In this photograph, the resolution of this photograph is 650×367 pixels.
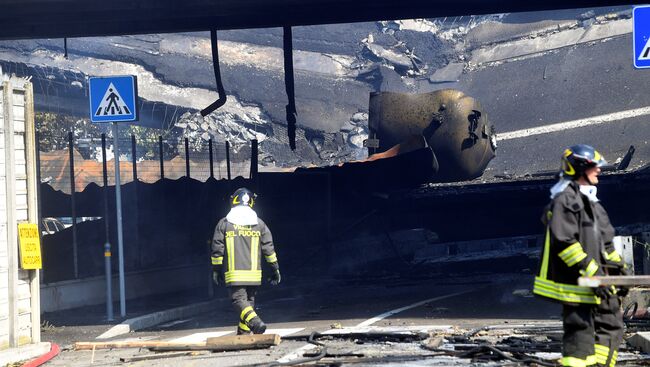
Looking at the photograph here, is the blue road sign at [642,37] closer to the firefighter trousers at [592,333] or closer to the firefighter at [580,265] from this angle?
the firefighter at [580,265]

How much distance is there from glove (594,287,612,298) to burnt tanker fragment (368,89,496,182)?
725 inches

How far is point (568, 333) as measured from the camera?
6824 millimetres

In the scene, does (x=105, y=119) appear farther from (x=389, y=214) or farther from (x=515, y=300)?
(x=389, y=214)

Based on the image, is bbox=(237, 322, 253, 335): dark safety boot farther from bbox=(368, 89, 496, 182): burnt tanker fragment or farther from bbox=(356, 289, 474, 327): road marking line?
bbox=(368, 89, 496, 182): burnt tanker fragment

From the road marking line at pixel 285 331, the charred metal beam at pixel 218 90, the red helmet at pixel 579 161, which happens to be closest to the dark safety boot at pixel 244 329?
the road marking line at pixel 285 331

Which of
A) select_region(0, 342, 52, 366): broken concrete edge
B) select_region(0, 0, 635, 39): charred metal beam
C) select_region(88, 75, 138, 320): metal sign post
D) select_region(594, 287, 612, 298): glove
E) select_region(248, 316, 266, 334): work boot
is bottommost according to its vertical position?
select_region(0, 342, 52, 366): broken concrete edge

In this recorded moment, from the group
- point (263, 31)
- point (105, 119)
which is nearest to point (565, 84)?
point (263, 31)

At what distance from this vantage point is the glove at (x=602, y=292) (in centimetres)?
672

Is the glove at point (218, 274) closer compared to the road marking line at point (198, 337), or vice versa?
the glove at point (218, 274)

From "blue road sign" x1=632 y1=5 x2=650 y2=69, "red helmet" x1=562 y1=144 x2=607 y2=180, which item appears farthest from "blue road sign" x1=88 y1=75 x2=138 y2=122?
"red helmet" x1=562 y1=144 x2=607 y2=180

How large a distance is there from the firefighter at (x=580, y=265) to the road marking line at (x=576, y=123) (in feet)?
130

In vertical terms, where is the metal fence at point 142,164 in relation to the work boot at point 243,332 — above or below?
above

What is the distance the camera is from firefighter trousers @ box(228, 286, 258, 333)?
36.5ft

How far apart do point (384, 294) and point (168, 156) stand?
2435 cm
